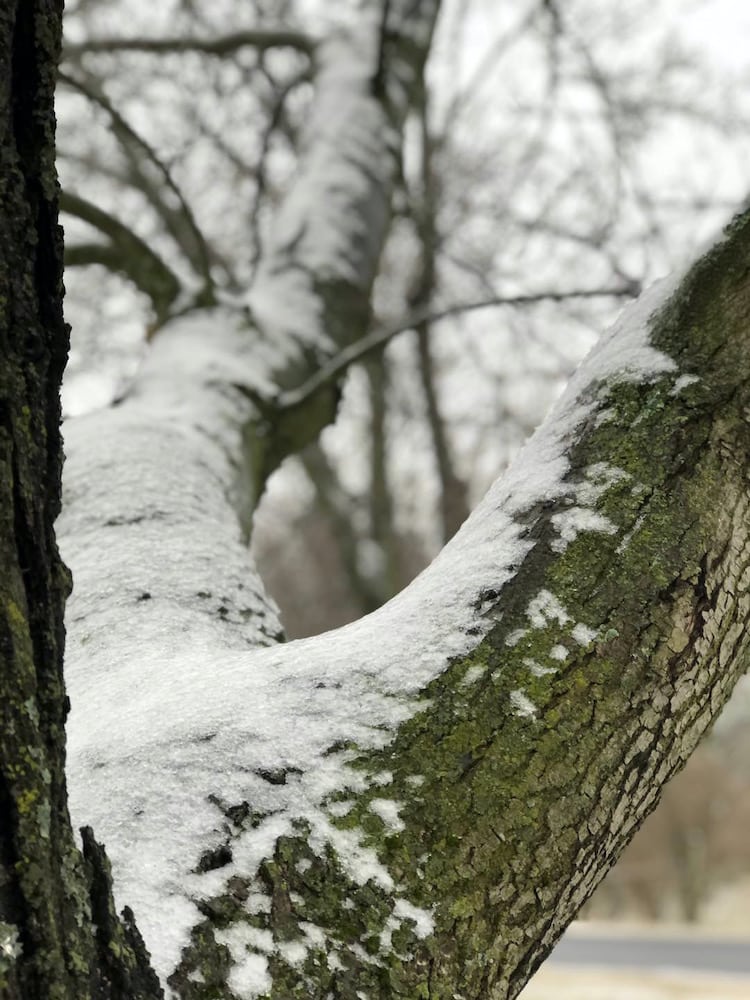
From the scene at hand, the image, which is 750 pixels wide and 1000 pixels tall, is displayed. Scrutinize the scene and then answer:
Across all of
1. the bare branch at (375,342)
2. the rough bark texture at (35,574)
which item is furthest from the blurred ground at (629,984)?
the rough bark texture at (35,574)

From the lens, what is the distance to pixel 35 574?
27.2 inches

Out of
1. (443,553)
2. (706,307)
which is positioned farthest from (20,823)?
(706,307)

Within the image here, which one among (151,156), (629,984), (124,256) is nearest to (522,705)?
(151,156)

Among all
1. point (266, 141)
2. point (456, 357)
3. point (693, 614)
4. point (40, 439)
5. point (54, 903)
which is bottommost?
point (54, 903)

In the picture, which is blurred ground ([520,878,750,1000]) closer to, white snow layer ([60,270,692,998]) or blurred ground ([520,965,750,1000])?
blurred ground ([520,965,750,1000])

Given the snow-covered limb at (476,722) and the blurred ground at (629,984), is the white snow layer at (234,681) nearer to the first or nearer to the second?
the snow-covered limb at (476,722)

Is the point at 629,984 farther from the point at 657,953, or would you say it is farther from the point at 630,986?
the point at 657,953

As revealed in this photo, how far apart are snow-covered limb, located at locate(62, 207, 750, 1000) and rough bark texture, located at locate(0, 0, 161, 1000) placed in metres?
0.15

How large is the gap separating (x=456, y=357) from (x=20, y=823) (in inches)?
228

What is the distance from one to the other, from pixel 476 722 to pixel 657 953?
45.8 feet

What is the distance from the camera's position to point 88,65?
4105 mm

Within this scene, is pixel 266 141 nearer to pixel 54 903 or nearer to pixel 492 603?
pixel 492 603

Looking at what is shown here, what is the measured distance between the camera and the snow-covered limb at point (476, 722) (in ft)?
2.70

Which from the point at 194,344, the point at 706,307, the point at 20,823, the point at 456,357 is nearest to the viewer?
the point at 20,823
